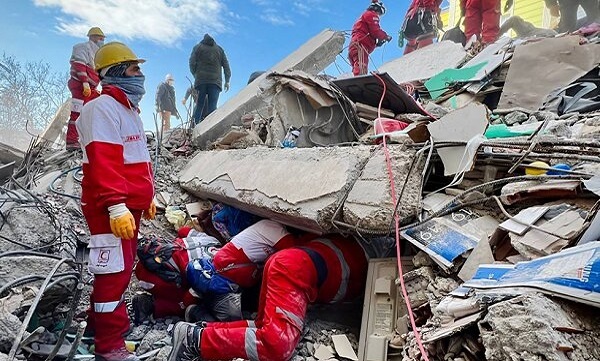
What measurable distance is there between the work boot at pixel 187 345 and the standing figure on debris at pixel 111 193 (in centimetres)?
23

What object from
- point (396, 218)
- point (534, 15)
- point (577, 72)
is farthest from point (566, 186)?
point (534, 15)

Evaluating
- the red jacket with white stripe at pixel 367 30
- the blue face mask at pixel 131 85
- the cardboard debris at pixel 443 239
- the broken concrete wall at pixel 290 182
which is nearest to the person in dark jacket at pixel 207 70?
the red jacket with white stripe at pixel 367 30

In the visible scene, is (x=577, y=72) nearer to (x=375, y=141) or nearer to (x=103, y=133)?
(x=375, y=141)

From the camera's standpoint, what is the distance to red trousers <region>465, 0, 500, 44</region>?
24.3 feet

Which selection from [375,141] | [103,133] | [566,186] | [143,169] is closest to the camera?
[566,186]

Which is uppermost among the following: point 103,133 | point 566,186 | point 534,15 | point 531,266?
point 534,15

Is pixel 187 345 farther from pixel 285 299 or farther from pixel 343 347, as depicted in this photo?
pixel 343 347

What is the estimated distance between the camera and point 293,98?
4941 mm

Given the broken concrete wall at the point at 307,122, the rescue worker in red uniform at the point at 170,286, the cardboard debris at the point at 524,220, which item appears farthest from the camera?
the broken concrete wall at the point at 307,122

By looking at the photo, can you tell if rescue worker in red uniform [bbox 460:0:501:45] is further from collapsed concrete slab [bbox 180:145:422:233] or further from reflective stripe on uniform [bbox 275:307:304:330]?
reflective stripe on uniform [bbox 275:307:304:330]

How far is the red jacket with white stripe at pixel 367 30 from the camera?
7234 millimetres

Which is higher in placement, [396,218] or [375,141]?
[375,141]

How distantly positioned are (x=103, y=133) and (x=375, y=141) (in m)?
1.90

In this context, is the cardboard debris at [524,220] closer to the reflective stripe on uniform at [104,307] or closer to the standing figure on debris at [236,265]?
the standing figure on debris at [236,265]
